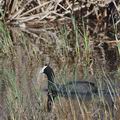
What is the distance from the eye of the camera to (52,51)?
32.9 ft

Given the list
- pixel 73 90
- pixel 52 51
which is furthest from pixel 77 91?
pixel 52 51

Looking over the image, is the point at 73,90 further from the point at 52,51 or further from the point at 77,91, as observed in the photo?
the point at 52,51

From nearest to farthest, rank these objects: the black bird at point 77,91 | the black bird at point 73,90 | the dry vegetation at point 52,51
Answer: the dry vegetation at point 52,51
the black bird at point 77,91
the black bird at point 73,90

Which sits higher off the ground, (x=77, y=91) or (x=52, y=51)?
(x=52, y=51)

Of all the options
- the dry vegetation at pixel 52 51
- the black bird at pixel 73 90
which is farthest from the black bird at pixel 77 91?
the dry vegetation at pixel 52 51

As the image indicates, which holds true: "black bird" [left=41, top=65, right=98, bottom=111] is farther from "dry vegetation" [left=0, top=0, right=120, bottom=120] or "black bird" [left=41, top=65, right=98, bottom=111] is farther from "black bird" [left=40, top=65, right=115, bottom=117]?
"dry vegetation" [left=0, top=0, right=120, bottom=120]

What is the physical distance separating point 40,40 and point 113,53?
2.13 metres

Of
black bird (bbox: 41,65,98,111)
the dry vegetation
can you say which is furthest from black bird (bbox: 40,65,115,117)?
the dry vegetation

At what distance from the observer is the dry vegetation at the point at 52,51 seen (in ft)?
20.6

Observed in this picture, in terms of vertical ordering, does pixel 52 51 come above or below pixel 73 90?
above

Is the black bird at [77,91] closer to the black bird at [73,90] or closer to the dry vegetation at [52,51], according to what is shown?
the black bird at [73,90]

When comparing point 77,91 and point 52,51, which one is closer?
point 77,91

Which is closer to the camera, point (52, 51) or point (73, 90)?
point (73, 90)

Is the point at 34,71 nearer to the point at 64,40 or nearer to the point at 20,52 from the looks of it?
the point at 64,40
